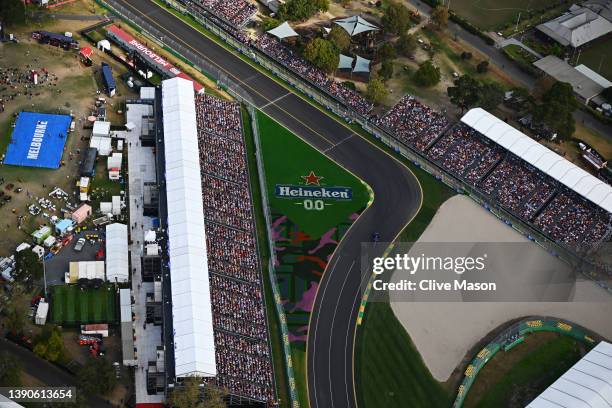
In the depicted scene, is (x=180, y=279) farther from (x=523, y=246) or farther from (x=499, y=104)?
(x=499, y=104)

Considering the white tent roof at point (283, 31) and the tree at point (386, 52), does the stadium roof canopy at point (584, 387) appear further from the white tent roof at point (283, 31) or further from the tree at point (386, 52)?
the white tent roof at point (283, 31)

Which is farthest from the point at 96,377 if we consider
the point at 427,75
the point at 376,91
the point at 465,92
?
the point at 427,75

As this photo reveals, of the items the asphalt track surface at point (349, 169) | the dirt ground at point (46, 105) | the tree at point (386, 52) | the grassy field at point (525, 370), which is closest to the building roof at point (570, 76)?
the tree at point (386, 52)

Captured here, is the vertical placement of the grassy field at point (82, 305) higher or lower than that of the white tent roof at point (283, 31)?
lower

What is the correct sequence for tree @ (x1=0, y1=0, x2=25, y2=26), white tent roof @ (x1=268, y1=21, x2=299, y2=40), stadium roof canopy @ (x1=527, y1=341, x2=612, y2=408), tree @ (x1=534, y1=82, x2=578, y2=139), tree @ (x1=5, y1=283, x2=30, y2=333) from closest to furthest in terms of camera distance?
stadium roof canopy @ (x1=527, y1=341, x2=612, y2=408) → tree @ (x1=5, y1=283, x2=30, y2=333) → tree @ (x1=534, y1=82, x2=578, y2=139) → tree @ (x1=0, y1=0, x2=25, y2=26) → white tent roof @ (x1=268, y1=21, x2=299, y2=40)

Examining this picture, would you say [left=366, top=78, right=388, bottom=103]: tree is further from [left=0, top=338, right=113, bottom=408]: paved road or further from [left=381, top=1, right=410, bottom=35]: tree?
[left=0, top=338, right=113, bottom=408]: paved road

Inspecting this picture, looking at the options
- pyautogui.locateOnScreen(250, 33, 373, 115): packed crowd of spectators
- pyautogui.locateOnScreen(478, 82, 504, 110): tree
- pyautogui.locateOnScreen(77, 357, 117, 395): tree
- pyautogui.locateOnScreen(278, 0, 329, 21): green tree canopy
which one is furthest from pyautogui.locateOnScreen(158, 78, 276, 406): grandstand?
pyautogui.locateOnScreen(478, 82, 504, 110): tree

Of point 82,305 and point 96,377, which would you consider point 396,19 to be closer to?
point 82,305
